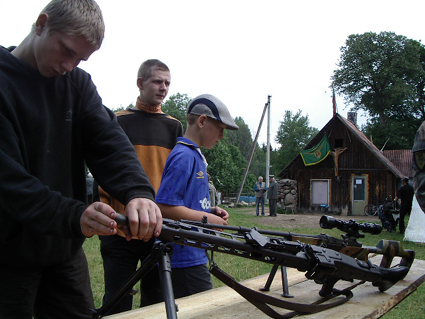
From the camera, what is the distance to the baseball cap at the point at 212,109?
2.65m

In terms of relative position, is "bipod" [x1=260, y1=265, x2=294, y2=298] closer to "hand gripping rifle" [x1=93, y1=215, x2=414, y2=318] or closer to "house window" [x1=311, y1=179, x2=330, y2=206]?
"hand gripping rifle" [x1=93, y1=215, x2=414, y2=318]

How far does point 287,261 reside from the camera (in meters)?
1.92

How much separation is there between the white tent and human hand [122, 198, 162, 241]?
35.8ft

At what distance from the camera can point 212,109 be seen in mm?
2656

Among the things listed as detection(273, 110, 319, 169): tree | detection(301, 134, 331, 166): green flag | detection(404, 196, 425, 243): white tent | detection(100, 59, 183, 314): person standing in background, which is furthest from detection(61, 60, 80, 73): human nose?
detection(273, 110, 319, 169): tree

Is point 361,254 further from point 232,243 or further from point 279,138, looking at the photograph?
point 279,138

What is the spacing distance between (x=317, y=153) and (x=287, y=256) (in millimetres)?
27334

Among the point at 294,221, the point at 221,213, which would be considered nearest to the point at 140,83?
the point at 221,213

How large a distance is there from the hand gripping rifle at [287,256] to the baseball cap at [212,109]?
2.45 ft

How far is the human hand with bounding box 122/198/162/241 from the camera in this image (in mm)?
1325

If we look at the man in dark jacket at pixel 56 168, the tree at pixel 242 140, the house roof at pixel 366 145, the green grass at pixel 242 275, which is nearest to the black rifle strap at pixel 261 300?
the man in dark jacket at pixel 56 168

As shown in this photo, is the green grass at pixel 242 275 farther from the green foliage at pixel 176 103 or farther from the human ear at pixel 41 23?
the green foliage at pixel 176 103

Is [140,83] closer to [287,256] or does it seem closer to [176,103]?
[287,256]

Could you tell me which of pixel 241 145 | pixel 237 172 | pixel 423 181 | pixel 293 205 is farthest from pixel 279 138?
pixel 423 181
